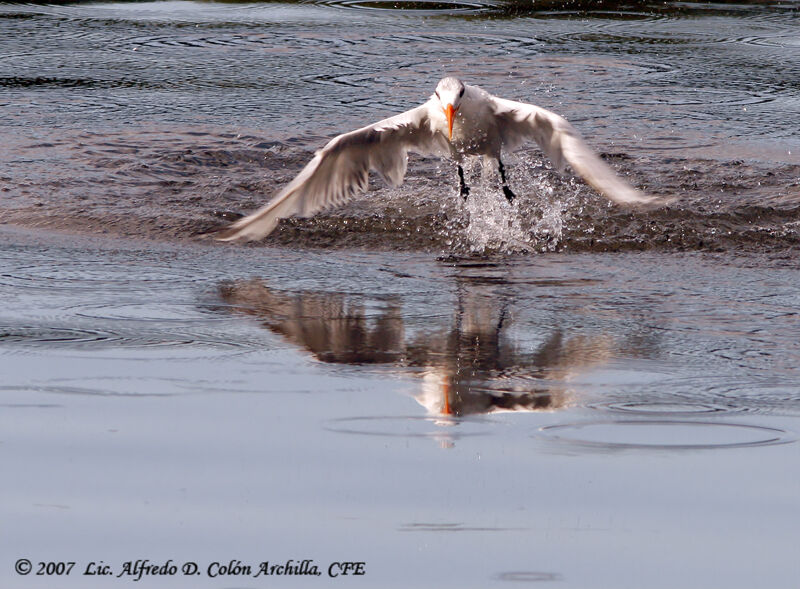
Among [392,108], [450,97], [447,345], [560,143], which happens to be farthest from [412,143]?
[392,108]

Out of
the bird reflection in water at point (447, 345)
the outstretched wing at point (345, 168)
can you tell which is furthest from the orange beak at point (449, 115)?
the bird reflection in water at point (447, 345)

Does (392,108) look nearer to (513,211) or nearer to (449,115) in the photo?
(513,211)

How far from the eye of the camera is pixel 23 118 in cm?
1102

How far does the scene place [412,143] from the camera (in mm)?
8133

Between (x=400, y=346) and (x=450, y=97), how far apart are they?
9.67ft

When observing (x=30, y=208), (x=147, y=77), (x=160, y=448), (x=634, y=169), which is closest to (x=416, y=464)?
(x=160, y=448)

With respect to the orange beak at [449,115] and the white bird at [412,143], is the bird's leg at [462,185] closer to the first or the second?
the white bird at [412,143]

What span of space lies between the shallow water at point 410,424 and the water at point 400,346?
12 millimetres

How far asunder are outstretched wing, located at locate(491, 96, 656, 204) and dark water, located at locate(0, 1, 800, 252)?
0.53 meters

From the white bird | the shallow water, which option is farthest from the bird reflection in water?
the white bird

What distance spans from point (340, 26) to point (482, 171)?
716 cm

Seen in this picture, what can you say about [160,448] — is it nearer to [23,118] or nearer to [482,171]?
[482,171]

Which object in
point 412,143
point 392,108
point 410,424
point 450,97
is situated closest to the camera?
point 410,424

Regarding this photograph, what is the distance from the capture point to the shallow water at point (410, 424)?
323 centimetres
